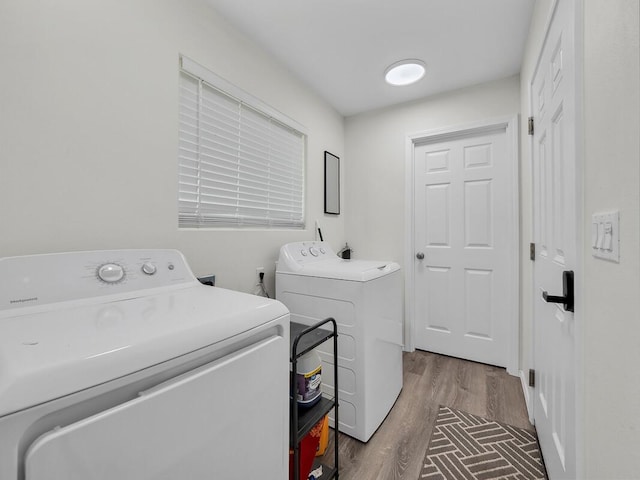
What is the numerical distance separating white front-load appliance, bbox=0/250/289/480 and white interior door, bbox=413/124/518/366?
203 centimetres

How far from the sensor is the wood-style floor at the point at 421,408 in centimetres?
141

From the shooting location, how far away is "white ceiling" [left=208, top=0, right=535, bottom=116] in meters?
1.59

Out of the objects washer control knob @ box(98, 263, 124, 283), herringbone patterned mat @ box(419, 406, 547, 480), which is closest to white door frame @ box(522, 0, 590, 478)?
herringbone patterned mat @ box(419, 406, 547, 480)

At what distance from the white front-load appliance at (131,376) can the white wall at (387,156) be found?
6.43 feet

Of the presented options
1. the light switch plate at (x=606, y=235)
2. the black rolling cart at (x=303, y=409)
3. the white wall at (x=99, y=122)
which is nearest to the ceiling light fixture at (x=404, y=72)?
the white wall at (x=99, y=122)

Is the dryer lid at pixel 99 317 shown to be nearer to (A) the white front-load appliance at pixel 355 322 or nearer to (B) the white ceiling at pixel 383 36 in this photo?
(A) the white front-load appliance at pixel 355 322

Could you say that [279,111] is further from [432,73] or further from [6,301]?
[6,301]

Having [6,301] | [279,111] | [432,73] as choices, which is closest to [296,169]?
[279,111]

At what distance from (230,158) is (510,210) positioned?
215cm

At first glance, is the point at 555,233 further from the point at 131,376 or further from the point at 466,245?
the point at 131,376

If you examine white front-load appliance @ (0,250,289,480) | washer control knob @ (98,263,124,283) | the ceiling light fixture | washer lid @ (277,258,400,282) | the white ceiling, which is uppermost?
the white ceiling

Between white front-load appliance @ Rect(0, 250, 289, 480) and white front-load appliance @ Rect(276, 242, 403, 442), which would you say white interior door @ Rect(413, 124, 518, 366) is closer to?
white front-load appliance @ Rect(276, 242, 403, 442)

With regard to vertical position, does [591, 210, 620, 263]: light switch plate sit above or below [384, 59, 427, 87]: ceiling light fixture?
below

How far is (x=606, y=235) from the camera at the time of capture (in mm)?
653
